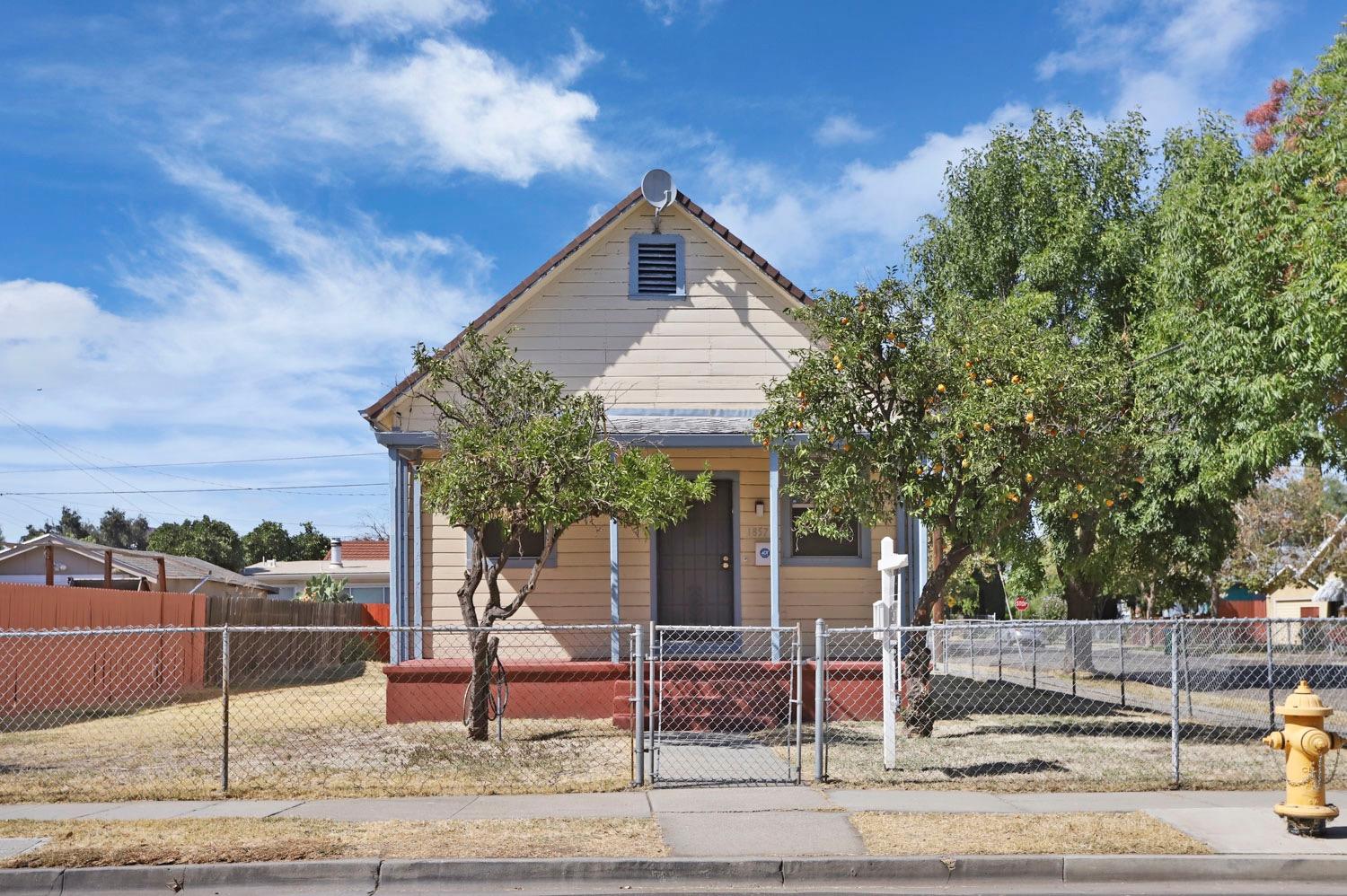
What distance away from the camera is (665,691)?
14727mm

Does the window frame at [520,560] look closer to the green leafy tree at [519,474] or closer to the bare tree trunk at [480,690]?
the green leafy tree at [519,474]

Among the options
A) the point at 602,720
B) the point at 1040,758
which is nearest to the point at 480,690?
the point at 602,720

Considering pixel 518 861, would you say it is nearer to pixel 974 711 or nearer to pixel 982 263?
pixel 974 711

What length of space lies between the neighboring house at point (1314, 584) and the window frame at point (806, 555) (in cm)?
2486

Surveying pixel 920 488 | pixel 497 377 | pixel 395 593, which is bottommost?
pixel 395 593

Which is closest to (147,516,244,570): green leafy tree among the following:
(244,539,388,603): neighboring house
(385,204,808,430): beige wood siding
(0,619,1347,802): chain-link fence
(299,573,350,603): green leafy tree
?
(244,539,388,603): neighboring house

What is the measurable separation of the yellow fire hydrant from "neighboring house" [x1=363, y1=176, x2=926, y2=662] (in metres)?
7.86

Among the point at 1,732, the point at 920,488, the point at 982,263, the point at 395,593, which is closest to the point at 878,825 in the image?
the point at 920,488

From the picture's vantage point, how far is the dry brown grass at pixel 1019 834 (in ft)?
26.1

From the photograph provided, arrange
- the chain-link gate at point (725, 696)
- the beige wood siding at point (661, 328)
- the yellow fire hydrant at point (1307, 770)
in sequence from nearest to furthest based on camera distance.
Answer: the yellow fire hydrant at point (1307, 770) → the chain-link gate at point (725, 696) → the beige wood siding at point (661, 328)

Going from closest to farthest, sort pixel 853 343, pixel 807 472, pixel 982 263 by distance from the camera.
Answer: pixel 853 343, pixel 807 472, pixel 982 263

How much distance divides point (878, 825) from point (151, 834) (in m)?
5.04

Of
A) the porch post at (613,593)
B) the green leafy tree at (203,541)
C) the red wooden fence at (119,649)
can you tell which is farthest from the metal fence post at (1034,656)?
the green leafy tree at (203,541)

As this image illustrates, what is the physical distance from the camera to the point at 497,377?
1345cm
